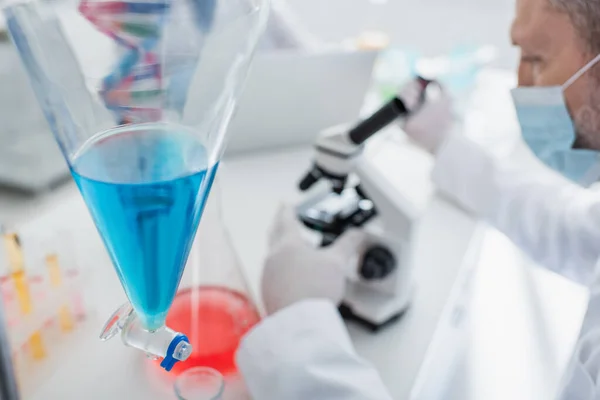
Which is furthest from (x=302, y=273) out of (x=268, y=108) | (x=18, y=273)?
(x=268, y=108)

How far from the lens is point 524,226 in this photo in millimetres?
943

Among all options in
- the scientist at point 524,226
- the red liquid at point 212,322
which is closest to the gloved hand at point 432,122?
the scientist at point 524,226

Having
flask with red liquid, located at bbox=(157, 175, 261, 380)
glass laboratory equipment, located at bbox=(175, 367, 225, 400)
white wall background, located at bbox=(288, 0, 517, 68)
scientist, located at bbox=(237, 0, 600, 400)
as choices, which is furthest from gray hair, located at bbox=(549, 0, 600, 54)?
white wall background, located at bbox=(288, 0, 517, 68)

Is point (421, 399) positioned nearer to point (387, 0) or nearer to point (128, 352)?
point (128, 352)

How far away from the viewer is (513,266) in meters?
1.04

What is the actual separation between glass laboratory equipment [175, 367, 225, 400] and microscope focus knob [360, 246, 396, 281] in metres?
0.26

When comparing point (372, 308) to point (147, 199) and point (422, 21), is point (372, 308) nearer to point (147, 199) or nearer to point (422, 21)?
point (147, 199)

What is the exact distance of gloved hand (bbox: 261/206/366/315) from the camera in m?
0.79

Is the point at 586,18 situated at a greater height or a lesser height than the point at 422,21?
greater

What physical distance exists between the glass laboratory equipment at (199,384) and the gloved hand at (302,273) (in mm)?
145

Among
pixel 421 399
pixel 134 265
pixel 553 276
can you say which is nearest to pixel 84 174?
pixel 134 265

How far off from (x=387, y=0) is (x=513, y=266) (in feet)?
4.62

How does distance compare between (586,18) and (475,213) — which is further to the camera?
(475,213)

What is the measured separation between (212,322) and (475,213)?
1.99ft
